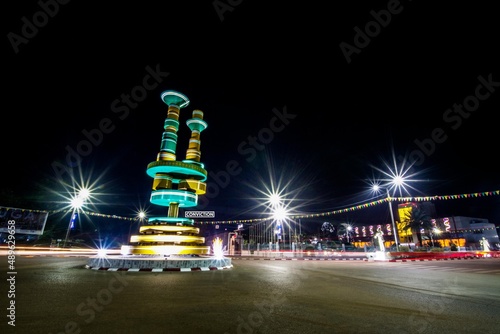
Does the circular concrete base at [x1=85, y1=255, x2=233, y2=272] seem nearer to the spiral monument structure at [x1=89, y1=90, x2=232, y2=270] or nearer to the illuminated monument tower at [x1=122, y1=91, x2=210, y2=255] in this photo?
the spiral monument structure at [x1=89, y1=90, x2=232, y2=270]

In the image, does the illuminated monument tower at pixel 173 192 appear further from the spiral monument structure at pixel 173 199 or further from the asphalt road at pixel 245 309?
the asphalt road at pixel 245 309

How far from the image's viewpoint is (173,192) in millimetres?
17016

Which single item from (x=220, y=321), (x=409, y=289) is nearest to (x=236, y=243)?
(x=409, y=289)

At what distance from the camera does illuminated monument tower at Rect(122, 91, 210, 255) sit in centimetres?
1530

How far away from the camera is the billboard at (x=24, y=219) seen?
105ft

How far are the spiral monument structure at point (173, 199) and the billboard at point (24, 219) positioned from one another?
2767 centimetres

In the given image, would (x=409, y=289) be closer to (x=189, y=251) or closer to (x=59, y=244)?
(x=189, y=251)

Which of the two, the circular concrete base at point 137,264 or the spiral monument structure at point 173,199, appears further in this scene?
the spiral monument structure at point 173,199

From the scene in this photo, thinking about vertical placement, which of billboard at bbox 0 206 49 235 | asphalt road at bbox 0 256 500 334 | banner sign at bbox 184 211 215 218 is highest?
banner sign at bbox 184 211 215 218

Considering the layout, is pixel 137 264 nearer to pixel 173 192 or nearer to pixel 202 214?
pixel 173 192

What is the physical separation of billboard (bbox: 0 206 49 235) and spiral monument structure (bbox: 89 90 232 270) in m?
27.7

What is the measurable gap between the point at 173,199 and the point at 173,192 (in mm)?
500

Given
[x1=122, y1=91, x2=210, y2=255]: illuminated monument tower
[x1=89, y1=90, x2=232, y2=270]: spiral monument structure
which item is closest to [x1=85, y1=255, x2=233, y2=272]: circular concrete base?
[x1=89, y1=90, x2=232, y2=270]: spiral monument structure

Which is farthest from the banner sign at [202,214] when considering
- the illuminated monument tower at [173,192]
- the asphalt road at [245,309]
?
the asphalt road at [245,309]
